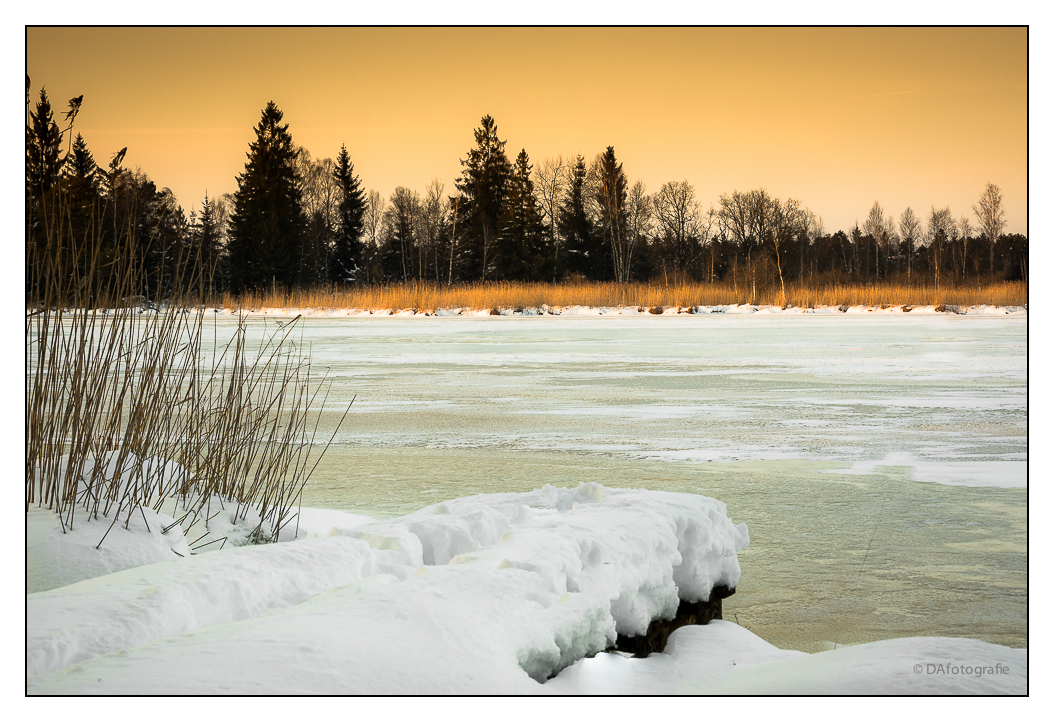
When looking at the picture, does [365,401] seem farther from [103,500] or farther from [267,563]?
[267,563]

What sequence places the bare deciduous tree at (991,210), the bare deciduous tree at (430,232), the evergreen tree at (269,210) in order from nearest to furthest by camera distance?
1. the bare deciduous tree at (991,210)
2. the bare deciduous tree at (430,232)
3. the evergreen tree at (269,210)

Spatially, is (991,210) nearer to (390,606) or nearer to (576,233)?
(390,606)

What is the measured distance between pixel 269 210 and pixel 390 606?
1058 inches

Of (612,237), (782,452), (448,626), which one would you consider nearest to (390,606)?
(448,626)

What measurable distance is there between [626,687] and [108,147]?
3047mm

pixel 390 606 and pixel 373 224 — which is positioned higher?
pixel 373 224

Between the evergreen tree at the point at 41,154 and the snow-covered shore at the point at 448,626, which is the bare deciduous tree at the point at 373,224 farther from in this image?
the snow-covered shore at the point at 448,626

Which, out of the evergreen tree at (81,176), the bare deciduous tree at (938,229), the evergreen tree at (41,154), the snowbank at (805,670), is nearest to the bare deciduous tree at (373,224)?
the bare deciduous tree at (938,229)

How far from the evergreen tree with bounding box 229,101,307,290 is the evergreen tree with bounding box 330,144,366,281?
4623 mm

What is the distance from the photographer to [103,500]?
3027 mm

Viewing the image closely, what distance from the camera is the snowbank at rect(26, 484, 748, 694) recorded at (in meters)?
1.95

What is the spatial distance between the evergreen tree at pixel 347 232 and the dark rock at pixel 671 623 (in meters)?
31.6

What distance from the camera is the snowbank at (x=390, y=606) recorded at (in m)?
1.95

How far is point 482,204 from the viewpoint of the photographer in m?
23.2
